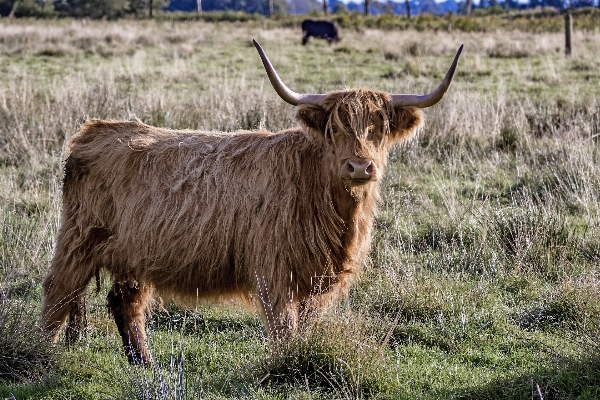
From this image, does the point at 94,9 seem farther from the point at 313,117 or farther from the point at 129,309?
the point at 313,117

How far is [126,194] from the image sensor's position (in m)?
3.79

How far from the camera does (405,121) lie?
362 cm

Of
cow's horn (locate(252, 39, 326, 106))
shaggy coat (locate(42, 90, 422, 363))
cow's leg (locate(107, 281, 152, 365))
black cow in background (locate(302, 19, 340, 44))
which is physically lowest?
cow's leg (locate(107, 281, 152, 365))

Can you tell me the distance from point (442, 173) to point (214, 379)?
3.95 m

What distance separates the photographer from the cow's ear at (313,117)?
3.50m

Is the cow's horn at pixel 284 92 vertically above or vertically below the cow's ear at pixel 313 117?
above

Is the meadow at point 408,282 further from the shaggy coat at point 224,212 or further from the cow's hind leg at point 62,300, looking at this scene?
the shaggy coat at point 224,212

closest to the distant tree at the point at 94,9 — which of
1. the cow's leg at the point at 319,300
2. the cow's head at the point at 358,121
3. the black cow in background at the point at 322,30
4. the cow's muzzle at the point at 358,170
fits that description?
the black cow in background at the point at 322,30

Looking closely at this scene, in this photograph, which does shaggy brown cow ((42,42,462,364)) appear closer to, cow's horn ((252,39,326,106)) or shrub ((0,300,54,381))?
cow's horn ((252,39,326,106))

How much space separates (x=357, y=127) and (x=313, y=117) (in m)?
0.24

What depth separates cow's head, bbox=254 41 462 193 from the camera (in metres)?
3.33

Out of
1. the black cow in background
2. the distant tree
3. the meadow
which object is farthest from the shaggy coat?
the distant tree

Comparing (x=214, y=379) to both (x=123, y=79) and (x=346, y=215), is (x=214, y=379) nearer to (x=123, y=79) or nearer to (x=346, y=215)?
(x=346, y=215)

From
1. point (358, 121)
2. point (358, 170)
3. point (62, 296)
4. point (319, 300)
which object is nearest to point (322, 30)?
point (62, 296)
